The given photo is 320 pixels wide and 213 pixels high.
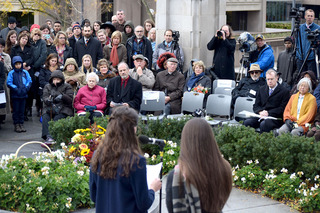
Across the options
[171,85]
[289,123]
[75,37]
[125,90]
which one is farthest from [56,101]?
[289,123]

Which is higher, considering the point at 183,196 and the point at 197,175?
the point at 197,175

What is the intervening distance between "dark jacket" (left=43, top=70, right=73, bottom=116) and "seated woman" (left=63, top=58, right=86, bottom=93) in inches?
26.4

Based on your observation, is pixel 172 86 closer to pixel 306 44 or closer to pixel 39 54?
pixel 39 54

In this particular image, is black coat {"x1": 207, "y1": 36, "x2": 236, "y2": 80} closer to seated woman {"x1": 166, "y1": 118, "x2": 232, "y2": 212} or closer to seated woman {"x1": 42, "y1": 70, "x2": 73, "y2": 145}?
seated woman {"x1": 42, "y1": 70, "x2": 73, "y2": 145}

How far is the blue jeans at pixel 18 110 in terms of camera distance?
41.3ft

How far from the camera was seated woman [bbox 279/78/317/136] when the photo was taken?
33.9 feet

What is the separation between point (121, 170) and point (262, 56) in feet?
29.7

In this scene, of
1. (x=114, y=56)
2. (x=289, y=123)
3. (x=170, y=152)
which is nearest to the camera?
(x=170, y=152)

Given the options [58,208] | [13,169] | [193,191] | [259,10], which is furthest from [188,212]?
[259,10]

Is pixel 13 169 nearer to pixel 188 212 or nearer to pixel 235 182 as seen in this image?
pixel 235 182

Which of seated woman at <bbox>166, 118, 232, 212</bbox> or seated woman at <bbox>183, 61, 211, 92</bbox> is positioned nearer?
seated woman at <bbox>166, 118, 232, 212</bbox>

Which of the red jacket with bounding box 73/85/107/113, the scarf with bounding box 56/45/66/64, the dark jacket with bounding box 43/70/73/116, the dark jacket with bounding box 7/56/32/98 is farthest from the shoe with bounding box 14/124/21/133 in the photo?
the scarf with bounding box 56/45/66/64

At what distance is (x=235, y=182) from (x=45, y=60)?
22.5 ft

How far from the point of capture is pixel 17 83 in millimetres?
12672
